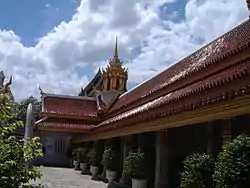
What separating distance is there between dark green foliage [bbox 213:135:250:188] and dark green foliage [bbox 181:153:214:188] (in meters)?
1.17

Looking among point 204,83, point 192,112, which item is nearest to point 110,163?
point 204,83

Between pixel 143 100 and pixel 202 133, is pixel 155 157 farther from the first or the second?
pixel 143 100

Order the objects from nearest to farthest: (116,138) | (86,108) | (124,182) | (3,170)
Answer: (3,170) < (124,182) < (116,138) < (86,108)

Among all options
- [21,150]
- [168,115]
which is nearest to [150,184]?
[168,115]

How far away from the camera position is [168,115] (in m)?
8.61

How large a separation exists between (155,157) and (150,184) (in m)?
1.26

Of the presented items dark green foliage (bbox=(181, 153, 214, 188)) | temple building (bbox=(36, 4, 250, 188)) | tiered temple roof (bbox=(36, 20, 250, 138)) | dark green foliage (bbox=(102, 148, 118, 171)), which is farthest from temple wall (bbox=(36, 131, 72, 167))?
dark green foliage (bbox=(181, 153, 214, 188))

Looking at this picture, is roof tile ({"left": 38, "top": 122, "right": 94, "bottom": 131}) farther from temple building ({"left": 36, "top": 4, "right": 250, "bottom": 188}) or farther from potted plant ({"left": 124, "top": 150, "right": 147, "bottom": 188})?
potted plant ({"left": 124, "top": 150, "right": 147, "bottom": 188})

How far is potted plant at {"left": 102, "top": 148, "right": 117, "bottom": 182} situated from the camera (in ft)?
46.1

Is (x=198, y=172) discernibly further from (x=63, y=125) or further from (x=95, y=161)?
(x=63, y=125)

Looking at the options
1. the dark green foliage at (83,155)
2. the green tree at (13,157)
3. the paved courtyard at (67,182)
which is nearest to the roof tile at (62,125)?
the dark green foliage at (83,155)

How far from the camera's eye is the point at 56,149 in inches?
1009

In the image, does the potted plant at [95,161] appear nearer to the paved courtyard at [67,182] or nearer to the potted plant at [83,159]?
the paved courtyard at [67,182]

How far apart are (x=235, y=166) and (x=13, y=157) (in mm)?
3041
